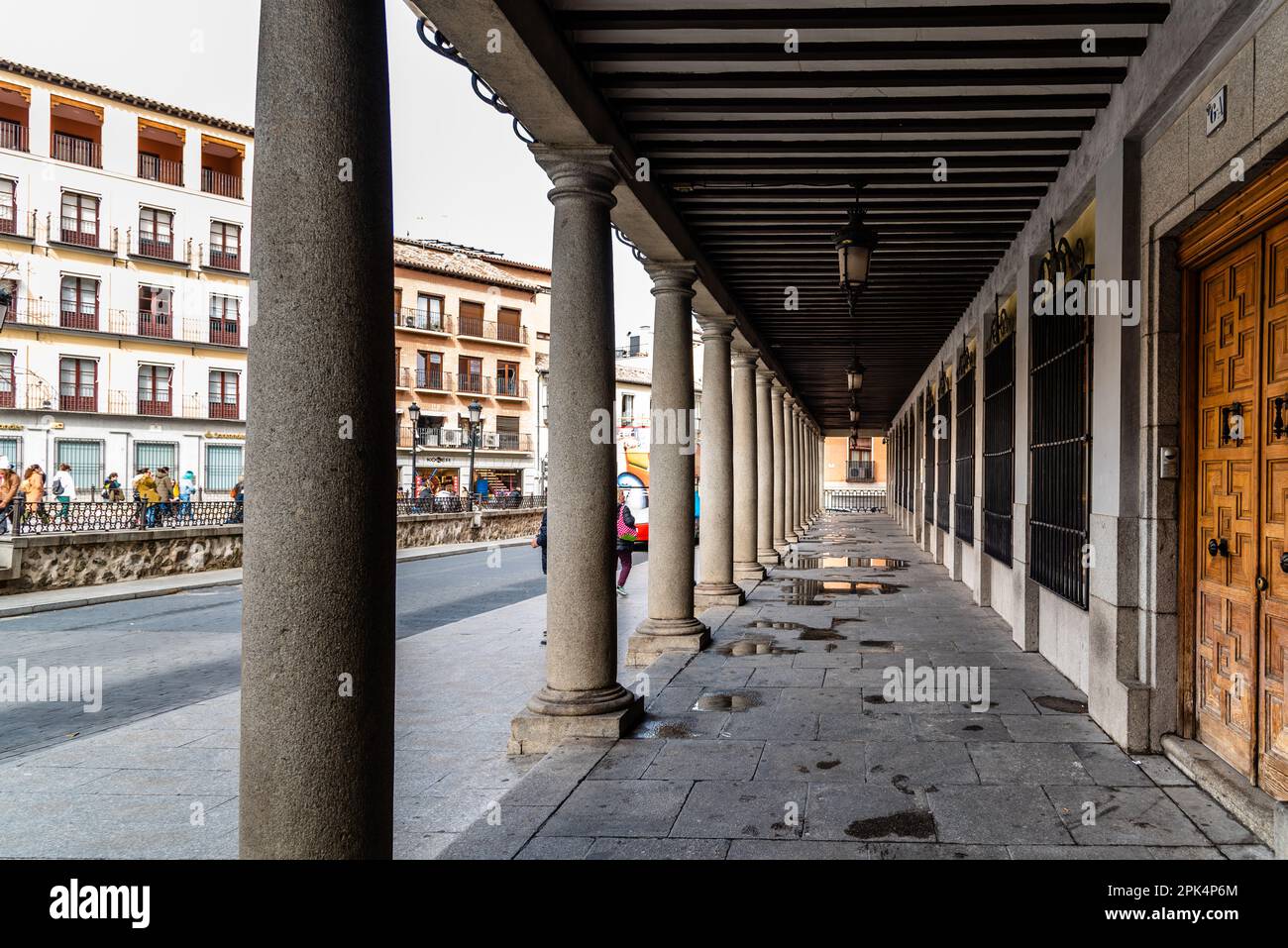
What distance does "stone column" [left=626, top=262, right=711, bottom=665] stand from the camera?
852 cm

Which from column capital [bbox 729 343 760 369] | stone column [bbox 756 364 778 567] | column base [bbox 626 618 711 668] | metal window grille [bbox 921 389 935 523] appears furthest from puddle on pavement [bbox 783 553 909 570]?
column base [bbox 626 618 711 668]

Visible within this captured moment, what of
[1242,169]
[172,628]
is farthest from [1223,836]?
[172,628]

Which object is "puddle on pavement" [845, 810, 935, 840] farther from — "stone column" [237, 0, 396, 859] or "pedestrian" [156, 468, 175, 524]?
"pedestrian" [156, 468, 175, 524]

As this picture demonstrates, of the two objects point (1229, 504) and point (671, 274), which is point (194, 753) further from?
point (1229, 504)

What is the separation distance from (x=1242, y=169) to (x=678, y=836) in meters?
4.08

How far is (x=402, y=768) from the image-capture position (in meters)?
5.68

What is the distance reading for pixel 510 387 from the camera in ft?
161

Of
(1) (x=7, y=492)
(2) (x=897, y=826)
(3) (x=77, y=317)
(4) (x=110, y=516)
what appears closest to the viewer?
(2) (x=897, y=826)

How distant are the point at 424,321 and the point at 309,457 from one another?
43.6 meters

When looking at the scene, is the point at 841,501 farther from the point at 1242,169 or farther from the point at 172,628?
the point at 1242,169

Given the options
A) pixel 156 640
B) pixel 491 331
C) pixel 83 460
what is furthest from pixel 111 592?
pixel 491 331

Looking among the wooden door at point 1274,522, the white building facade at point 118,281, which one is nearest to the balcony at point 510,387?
the white building facade at point 118,281

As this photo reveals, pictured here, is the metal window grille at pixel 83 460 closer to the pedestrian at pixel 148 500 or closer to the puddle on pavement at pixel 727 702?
the pedestrian at pixel 148 500

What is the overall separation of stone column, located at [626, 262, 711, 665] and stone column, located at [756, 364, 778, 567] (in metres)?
7.86
